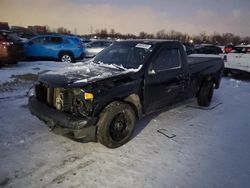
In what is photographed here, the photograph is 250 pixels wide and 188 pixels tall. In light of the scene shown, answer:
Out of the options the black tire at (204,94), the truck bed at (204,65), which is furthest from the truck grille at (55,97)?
the black tire at (204,94)

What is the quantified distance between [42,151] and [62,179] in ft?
2.92

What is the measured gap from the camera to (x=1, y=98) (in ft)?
22.6

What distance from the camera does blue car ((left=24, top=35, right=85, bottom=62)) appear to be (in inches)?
590

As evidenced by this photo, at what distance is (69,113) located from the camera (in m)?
3.98

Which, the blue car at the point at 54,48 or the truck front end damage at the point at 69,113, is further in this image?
the blue car at the point at 54,48

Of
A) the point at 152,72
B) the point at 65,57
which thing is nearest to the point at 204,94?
the point at 152,72

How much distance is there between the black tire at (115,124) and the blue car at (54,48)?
460 inches

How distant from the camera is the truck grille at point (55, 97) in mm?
4004

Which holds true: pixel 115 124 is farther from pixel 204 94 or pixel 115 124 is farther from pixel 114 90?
pixel 204 94

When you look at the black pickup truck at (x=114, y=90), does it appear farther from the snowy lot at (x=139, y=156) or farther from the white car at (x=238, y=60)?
the white car at (x=238, y=60)

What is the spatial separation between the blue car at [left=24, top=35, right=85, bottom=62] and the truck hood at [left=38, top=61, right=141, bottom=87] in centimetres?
1072

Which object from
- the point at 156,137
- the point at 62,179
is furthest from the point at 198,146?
the point at 62,179

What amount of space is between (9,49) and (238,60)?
1035 cm

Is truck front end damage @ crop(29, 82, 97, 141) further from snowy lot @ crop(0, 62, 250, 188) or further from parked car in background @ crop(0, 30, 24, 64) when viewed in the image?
parked car in background @ crop(0, 30, 24, 64)
